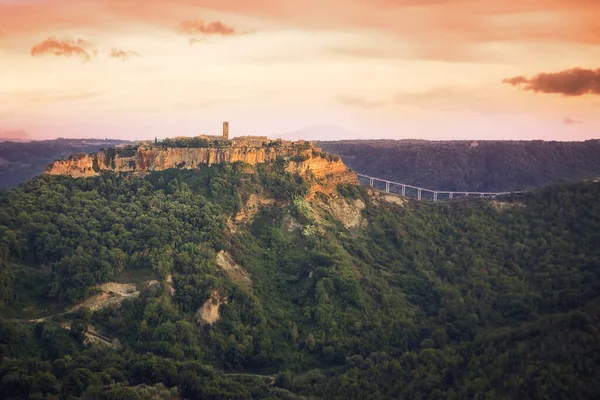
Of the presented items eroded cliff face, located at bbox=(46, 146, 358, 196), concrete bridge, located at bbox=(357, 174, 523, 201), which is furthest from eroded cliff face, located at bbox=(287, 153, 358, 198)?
concrete bridge, located at bbox=(357, 174, 523, 201)

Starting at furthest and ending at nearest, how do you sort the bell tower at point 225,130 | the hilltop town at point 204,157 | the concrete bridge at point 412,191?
the concrete bridge at point 412,191, the bell tower at point 225,130, the hilltop town at point 204,157

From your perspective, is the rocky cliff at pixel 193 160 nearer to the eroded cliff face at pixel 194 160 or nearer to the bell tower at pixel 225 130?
the eroded cliff face at pixel 194 160

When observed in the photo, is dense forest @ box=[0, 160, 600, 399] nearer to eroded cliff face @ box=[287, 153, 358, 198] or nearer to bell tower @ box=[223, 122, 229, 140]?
eroded cliff face @ box=[287, 153, 358, 198]

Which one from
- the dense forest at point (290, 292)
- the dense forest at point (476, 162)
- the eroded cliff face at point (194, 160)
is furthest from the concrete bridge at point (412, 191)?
the eroded cliff face at point (194, 160)

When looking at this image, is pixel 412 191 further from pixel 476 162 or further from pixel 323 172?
pixel 323 172

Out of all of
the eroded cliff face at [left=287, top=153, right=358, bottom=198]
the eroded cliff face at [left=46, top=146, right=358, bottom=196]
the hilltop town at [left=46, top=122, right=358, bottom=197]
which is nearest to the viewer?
the eroded cliff face at [left=46, top=146, right=358, bottom=196]

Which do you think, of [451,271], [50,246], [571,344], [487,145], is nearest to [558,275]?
[451,271]

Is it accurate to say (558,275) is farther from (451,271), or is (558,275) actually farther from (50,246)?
(50,246)
